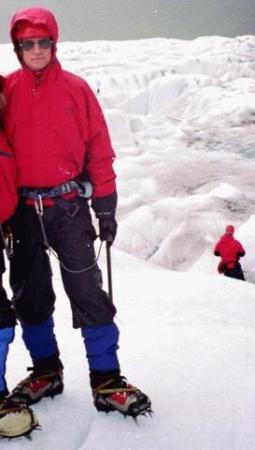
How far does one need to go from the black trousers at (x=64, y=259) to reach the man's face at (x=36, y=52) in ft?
2.03

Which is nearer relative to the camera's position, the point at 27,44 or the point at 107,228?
the point at 27,44

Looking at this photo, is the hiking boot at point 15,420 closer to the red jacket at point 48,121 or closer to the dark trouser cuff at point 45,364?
the dark trouser cuff at point 45,364

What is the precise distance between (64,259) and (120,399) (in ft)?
2.33

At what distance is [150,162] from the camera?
20.8m

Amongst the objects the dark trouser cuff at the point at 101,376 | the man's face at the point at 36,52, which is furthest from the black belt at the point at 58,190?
the dark trouser cuff at the point at 101,376

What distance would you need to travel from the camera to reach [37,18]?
83.4 inches

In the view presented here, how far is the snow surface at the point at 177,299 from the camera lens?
7.34 feet

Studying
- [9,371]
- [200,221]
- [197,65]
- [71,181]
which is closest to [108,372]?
[9,371]

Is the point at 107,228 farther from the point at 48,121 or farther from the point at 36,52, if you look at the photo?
the point at 36,52

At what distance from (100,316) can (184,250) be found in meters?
9.44

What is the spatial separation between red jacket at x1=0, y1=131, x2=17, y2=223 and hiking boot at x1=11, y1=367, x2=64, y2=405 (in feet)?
2.82

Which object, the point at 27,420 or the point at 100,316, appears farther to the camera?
the point at 100,316

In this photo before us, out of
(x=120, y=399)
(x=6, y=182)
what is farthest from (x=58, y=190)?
(x=120, y=399)

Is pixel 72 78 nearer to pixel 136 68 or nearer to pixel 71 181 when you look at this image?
pixel 71 181
